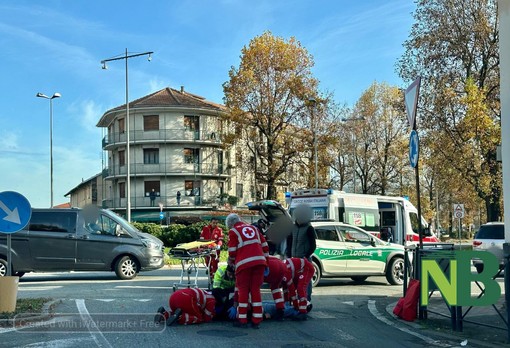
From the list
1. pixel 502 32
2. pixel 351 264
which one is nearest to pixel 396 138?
pixel 351 264

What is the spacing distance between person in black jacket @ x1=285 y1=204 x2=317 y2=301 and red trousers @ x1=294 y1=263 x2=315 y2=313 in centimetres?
66

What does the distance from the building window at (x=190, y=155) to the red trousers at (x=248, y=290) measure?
47173mm

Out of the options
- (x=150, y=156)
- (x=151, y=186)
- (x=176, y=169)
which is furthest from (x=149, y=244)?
(x=150, y=156)

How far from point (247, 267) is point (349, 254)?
6.83 metres

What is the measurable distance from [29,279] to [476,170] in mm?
20720

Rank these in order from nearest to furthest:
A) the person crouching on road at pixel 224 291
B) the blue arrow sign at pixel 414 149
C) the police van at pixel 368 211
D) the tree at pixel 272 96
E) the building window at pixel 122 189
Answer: the person crouching on road at pixel 224 291
the blue arrow sign at pixel 414 149
the police van at pixel 368 211
the tree at pixel 272 96
the building window at pixel 122 189

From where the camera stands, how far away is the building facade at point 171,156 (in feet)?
177

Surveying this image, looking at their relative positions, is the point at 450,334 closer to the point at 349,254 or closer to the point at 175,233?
the point at 349,254

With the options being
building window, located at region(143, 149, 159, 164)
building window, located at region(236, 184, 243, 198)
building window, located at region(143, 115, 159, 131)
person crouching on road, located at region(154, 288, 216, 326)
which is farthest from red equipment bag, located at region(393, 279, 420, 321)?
building window, located at region(236, 184, 243, 198)

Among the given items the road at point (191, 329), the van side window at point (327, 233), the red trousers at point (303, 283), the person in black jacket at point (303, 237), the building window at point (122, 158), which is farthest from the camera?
the building window at point (122, 158)

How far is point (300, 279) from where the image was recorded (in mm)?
9391

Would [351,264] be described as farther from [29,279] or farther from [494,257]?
[29,279]

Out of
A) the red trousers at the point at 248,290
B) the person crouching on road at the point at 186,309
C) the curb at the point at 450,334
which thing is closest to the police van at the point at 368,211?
the curb at the point at 450,334

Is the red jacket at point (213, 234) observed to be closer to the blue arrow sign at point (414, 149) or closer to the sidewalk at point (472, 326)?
the sidewalk at point (472, 326)
